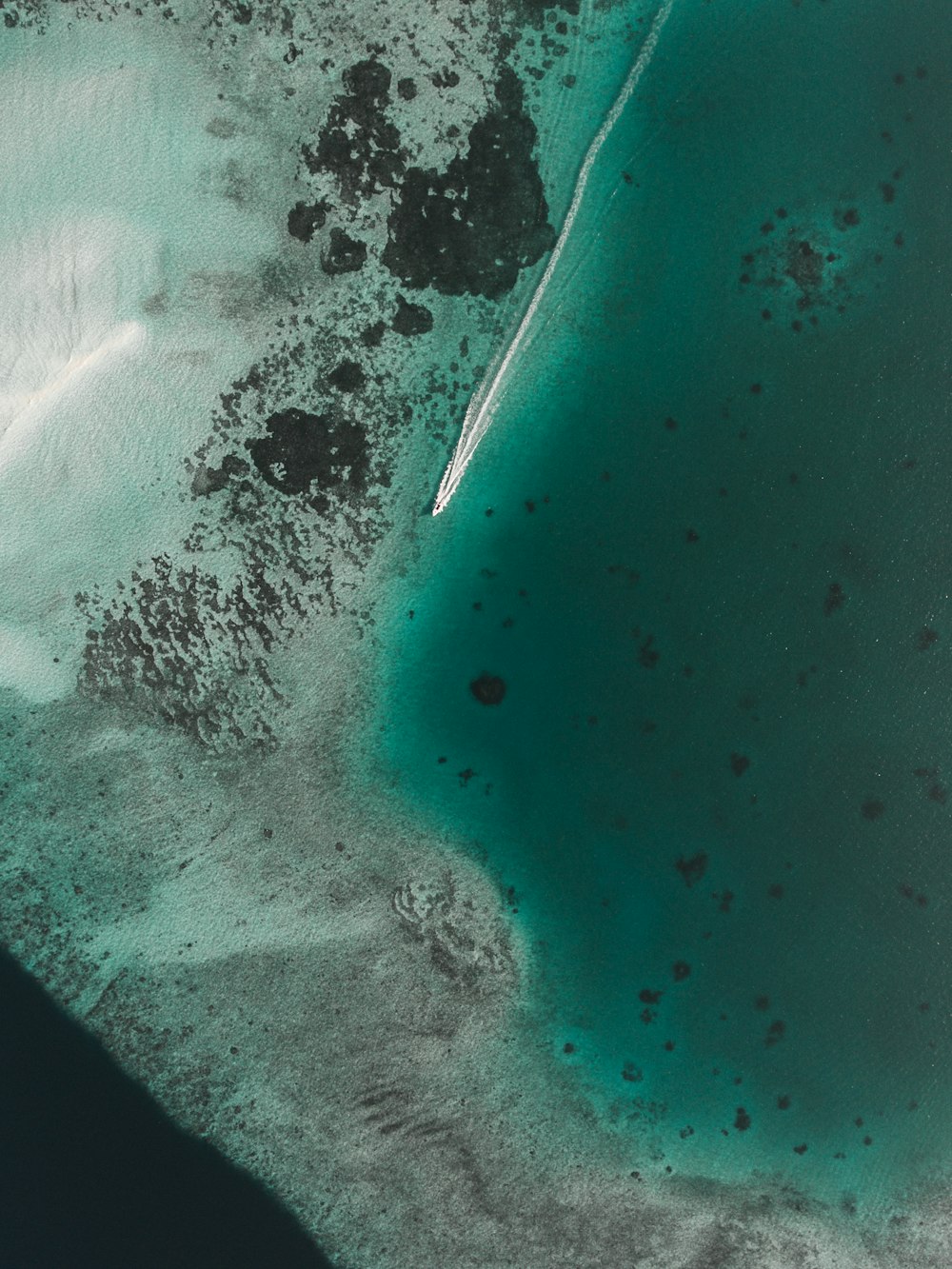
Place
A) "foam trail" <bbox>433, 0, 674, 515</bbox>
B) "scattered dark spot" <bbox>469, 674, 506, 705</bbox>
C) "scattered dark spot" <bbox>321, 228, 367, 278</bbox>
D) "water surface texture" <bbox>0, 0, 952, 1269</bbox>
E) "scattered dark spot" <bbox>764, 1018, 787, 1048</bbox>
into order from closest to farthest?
"water surface texture" <bbox>0, 0, 952, 1269</bbox>
"scattered dark spot" <bbox>321, 228, 367, 278</bbox>
"foam trail" <bbox>433, 0, 674, 515</bbox>
"scattered dark spot" <bbox>469, 674, 506, 705</bbox>
"scattered dark spot" <bbox>764, 1018, 787, 1048</bbox>

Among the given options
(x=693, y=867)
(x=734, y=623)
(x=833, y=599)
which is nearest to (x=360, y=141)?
(x=734, y=623)

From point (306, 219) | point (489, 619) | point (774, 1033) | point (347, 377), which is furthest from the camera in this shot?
point (774, 1033)

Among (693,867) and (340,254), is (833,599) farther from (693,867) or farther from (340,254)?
(340,254)

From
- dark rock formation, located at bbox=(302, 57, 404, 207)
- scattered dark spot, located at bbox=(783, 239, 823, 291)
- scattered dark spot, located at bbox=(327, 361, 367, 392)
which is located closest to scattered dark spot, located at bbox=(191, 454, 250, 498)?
scattered dark spot, located at bbox=(327, 361, 367, 392)

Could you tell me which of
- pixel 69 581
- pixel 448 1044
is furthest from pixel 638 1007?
pixel 69 581

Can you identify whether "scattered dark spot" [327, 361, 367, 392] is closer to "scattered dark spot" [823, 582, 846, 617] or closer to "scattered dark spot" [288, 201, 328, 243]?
"scattered dark spot" [288, 201, 328, 243]

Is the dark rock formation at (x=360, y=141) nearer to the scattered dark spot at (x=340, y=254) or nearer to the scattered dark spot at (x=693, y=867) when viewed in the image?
the scattered dark spot at (x=340, y=254)

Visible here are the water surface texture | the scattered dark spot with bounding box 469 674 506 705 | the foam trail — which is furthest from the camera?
the scattered dark spot with bounding box 469 674 506 705
